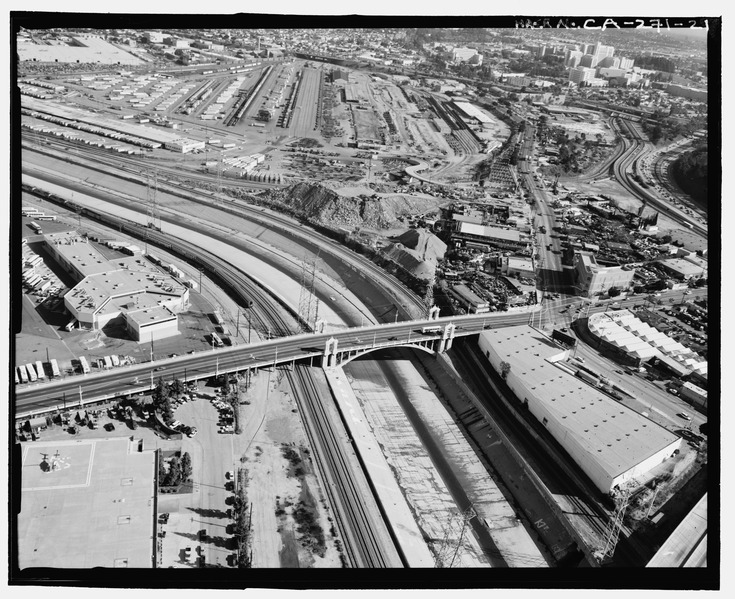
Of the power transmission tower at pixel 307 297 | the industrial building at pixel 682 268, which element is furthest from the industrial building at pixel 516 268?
the power transmission tower at pixel 307 297

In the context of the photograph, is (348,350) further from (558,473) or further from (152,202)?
(152,202)

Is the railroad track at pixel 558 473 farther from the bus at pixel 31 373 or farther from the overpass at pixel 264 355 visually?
the bus at pixel 31 373

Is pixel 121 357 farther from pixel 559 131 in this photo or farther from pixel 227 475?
pixel 559 131

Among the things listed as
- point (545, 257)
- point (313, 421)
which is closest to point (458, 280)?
point (545, 257)

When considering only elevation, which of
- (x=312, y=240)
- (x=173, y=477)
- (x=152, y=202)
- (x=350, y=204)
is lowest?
(x=173, y=477)

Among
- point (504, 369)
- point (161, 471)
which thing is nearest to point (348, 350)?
point (504, 369)
